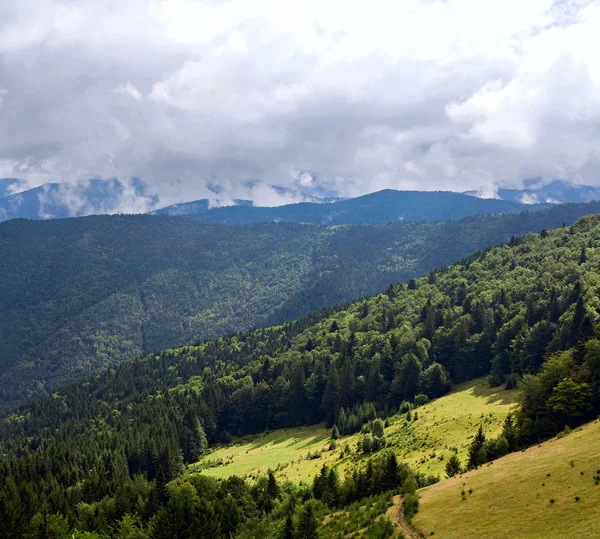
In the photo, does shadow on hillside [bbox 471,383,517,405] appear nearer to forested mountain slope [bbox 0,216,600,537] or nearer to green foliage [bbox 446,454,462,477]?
forested mountain slope [bbox 0,216,600,537]

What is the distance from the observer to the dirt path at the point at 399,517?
48.2 m

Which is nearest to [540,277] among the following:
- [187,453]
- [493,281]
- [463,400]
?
[493,281]

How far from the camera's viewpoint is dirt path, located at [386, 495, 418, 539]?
48188 millimetres

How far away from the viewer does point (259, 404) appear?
164 metres

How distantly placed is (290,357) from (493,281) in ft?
249

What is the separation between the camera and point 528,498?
45.3 meters

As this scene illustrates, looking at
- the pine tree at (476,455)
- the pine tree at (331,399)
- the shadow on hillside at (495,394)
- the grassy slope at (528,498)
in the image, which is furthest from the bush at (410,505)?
the pine tree at (331,399)

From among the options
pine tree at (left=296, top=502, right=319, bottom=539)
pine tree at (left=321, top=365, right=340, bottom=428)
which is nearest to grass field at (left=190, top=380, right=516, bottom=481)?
pine tree at (left=321, top=365, right=340, bottom=428)

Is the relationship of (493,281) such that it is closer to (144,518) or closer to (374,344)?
(374,344)

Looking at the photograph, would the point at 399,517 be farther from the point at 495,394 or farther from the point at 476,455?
the point at 495,394

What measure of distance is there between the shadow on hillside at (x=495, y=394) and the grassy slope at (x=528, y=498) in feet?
160

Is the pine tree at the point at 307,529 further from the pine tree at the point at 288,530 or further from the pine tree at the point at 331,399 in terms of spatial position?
the pine tree at the point at 331,399

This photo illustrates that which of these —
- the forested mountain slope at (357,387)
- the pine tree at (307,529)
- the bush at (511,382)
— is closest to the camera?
the pine tree at (307,529)

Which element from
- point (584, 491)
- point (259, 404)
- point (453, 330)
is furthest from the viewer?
point (259, 404)
